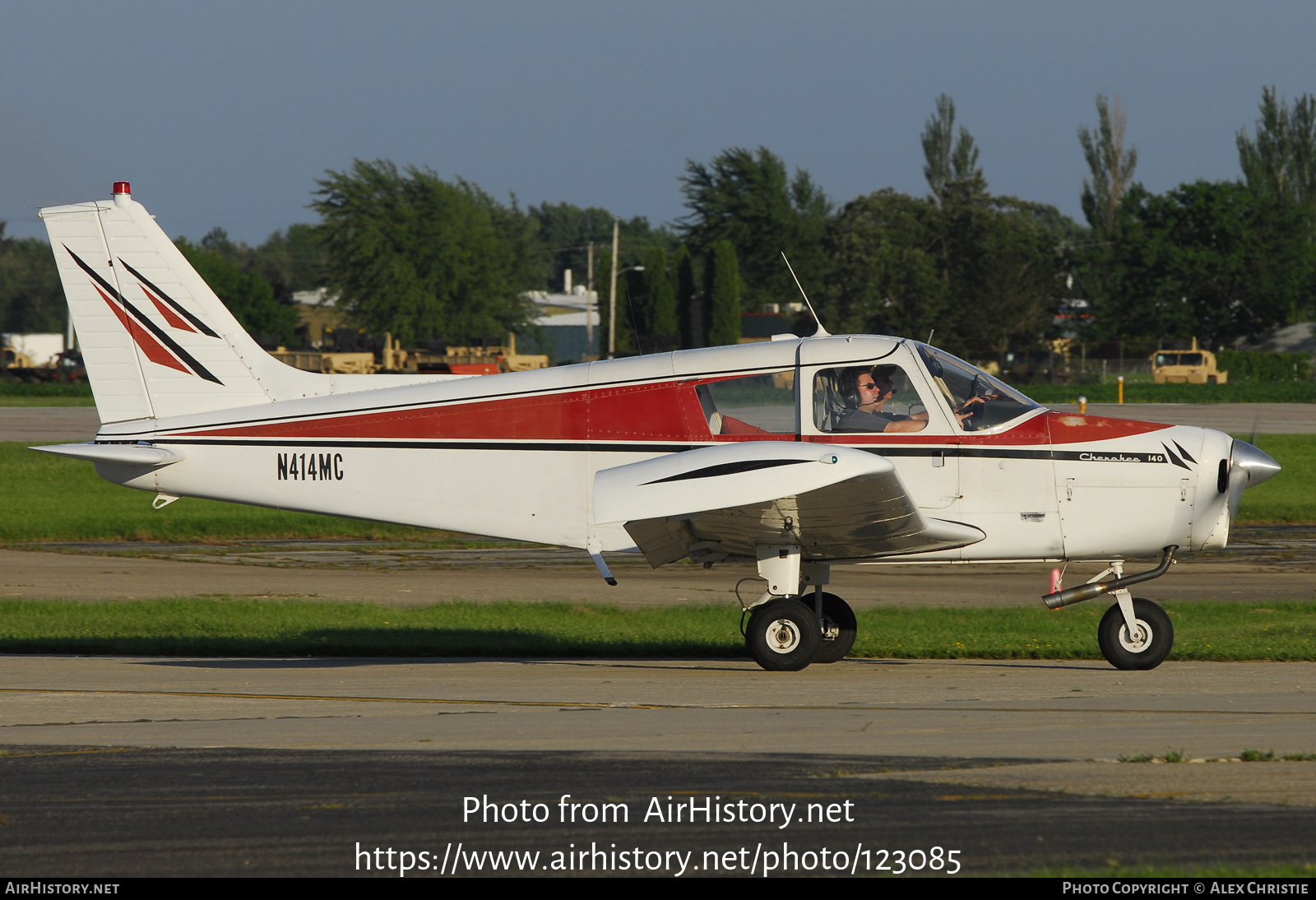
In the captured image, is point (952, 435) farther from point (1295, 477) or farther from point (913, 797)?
point (1295, 477)

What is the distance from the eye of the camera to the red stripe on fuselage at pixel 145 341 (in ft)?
34.7

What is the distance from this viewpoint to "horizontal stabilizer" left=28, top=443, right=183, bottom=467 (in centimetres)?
998

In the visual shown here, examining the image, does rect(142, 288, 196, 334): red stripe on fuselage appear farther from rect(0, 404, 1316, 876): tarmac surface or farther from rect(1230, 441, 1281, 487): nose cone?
rect(1230, 441, 1281, 487): nose cone

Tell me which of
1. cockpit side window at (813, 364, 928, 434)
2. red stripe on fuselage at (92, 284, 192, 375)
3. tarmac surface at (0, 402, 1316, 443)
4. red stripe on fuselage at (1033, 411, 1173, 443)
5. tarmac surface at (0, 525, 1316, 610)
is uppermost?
red stripe on fuselage at (92, 284, 192, 375)

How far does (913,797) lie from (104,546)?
16292 mm

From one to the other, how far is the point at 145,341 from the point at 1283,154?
94.3 metres

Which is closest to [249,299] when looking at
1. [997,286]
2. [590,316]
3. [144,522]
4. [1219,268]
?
[590,316]

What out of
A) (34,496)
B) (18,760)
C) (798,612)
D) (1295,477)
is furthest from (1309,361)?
(18,760)

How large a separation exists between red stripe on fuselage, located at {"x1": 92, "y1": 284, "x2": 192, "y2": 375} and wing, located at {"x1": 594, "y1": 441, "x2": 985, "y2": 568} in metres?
4.16

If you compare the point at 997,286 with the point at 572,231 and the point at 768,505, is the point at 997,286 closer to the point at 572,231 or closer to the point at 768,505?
the point at 768,505

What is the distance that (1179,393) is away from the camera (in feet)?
164

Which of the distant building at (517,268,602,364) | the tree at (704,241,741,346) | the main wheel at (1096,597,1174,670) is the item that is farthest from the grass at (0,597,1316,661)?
the distant building at (517,268,602,364)

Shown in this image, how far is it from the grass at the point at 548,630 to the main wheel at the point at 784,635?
1.32m

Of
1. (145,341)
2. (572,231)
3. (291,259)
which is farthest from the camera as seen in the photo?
(572,231)
